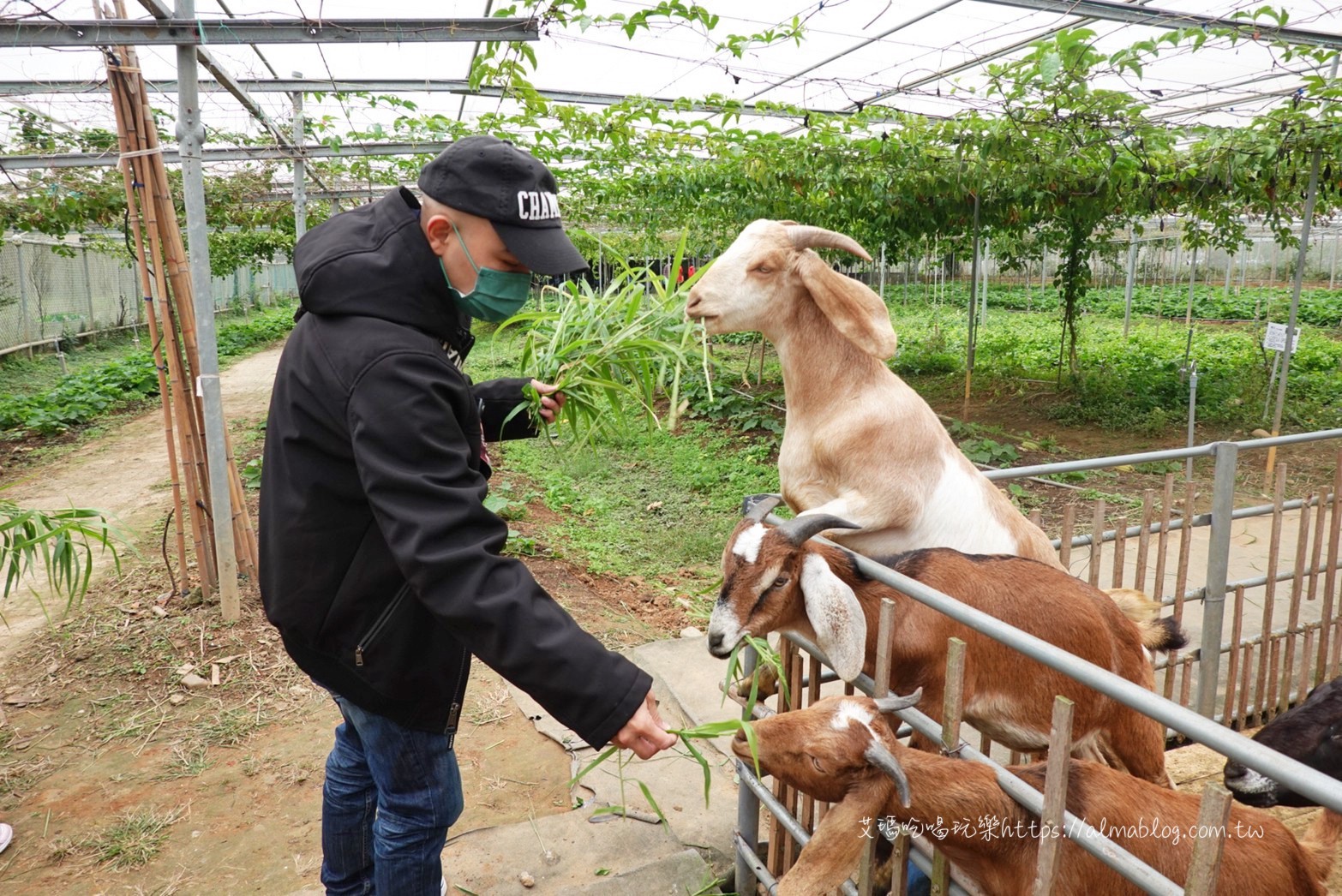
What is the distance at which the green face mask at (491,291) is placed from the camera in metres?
1.97

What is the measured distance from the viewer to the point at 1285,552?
6.12 meters

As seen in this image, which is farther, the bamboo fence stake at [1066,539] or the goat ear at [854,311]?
the bamboo fence stake at [1066,539]

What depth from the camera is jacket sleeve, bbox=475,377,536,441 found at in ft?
9.09

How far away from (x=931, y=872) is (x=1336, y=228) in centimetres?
2791

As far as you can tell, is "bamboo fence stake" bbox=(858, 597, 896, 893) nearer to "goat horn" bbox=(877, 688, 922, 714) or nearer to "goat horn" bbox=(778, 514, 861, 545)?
"goat horn" bbox=(877, 688, 922, 714)

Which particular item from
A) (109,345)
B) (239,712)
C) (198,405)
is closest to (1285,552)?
(239,712)

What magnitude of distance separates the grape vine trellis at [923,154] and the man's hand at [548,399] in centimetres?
A: 184

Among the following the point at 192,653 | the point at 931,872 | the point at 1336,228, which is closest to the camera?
the point at 931,872

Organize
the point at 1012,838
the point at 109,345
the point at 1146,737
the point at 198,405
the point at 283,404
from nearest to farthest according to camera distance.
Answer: the point at 1012,838 < the point at 283,404 < the point at 1146,737 < the point at 198,405 < the point at 109,345

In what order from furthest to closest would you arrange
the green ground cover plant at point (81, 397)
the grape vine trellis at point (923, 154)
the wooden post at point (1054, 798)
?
the green ground cover plant at point (81, 397) → the grape vine trellis at point (923, 154) → the wooden post at point (1054, 798)

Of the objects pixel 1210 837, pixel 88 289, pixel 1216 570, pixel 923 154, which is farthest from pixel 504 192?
pixel 88 289

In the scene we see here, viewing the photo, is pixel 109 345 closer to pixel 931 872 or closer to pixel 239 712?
pixel 239 712

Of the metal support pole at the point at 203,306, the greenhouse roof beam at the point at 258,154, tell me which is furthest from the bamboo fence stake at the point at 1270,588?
the greenhouse roof beam at the point at 258,154

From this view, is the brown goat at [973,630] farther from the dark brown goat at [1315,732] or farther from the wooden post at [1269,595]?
the wooden post at [1269,595]
